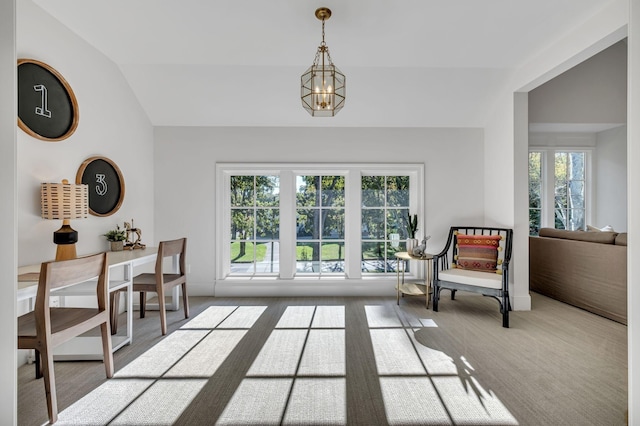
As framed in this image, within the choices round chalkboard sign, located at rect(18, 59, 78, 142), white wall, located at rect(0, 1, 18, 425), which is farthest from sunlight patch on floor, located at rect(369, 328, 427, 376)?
round chalkboard sign, located at rect(18, 59, 78, 142)

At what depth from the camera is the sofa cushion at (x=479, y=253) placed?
11.2ft

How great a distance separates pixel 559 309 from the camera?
11.3ft

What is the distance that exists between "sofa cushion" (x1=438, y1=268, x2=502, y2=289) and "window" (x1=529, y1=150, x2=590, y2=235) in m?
2.57

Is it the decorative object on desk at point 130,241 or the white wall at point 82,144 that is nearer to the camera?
the white wall at point 82,144

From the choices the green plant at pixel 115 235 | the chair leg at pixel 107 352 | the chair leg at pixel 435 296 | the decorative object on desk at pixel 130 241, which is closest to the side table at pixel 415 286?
the chair leg at pixel 435 296

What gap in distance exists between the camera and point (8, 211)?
1.27 meters

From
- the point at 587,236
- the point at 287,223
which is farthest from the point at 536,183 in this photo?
the point at 287,223

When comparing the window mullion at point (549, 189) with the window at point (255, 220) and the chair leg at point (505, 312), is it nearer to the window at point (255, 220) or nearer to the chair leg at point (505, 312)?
the chair leg at point (505, 312)

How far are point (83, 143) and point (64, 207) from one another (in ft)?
2.81

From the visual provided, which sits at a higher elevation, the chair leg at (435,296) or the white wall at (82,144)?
the white wall at (82,144)

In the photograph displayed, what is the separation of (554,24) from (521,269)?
2414 millimetres

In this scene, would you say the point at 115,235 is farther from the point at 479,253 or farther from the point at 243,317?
the point at 479,253

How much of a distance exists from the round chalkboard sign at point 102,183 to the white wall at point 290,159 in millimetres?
717

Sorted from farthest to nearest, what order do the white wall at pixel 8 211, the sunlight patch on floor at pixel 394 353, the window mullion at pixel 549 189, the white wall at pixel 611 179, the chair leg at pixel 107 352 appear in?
1. the window mullion at pixel 549 189
2. the white wall at pixel 611 179
3. the sunlight patch on floor at pixel 394 353
4. the chair leg at pixel 107 352
5. the white wall at pixel 8 211
